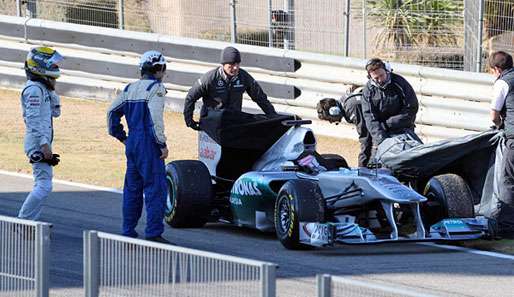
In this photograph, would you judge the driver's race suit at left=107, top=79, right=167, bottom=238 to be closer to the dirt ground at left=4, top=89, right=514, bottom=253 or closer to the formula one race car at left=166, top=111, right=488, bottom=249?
the formula one race car at left=166, top=111, right=488, bottom=249

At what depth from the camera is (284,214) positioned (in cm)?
1157

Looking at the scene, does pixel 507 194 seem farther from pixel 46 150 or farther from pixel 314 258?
pixel 46 150

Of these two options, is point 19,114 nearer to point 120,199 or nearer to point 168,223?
point 120,199

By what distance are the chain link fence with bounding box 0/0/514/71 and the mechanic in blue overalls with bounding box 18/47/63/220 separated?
6.54 metres

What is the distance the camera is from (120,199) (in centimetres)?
1426

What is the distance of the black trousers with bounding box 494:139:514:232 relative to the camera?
1229 centimetres

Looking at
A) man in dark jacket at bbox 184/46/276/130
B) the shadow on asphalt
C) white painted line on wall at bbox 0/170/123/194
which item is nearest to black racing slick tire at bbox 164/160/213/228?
the shadow on asphalt

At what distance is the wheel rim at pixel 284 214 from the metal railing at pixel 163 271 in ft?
14.3

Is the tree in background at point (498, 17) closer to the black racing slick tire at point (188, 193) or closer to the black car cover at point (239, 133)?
the black car cover at point (239, 133)

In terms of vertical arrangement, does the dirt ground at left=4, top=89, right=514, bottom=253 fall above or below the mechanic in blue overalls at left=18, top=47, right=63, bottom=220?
below

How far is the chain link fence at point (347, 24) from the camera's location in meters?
17.4

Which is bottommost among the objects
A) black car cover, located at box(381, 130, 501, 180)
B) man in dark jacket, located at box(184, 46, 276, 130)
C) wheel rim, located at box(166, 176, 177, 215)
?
wheel rim, located at box(166, 176, 177, 215)

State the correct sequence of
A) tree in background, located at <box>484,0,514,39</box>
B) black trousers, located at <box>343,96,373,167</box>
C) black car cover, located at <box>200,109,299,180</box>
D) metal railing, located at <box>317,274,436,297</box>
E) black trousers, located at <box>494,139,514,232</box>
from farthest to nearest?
tree in background, located at <box>484,0,514,39</box> < black trousers, located at <box>343,96,373,167</box> < black car cover, located at <box>200,109,299,180</box> < black trousers, located at <box>494,139,514,232</box> < metal railing, located at <box>317,274,436,297</box>

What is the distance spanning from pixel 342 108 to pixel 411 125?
0.75 metres
